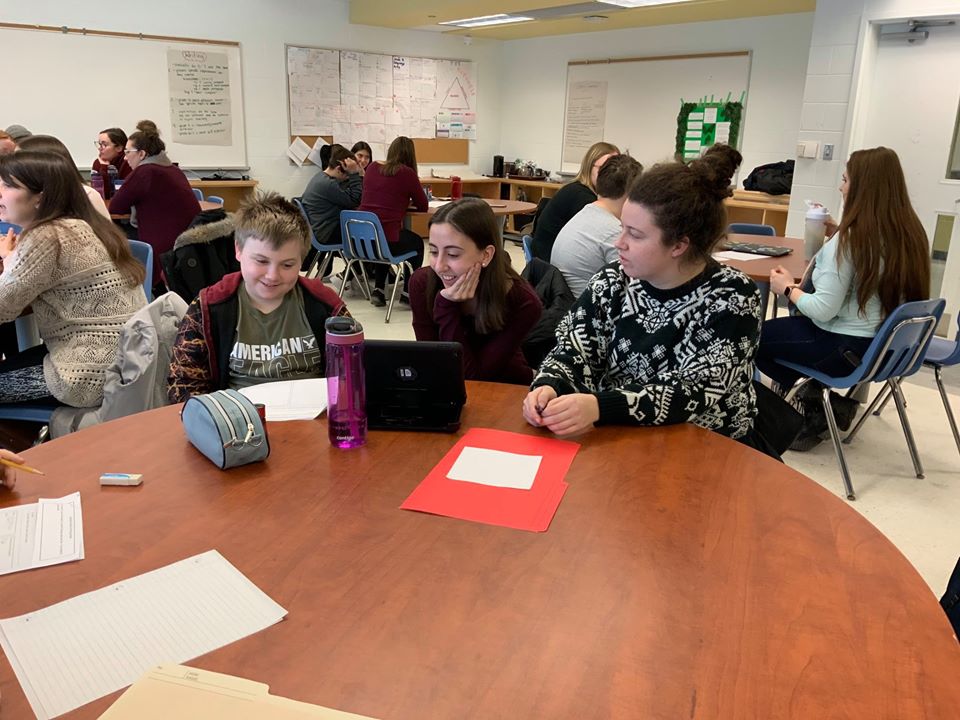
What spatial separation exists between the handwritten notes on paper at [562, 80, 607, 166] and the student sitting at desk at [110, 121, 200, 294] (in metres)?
5.15

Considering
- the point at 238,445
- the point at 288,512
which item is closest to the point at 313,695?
the point at 288,512

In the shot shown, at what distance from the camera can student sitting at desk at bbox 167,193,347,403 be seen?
1879 mm

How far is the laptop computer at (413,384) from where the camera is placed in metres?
1.46

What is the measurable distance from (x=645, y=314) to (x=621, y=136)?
7.05 metres

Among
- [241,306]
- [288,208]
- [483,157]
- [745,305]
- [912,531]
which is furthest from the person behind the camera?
[483,157]

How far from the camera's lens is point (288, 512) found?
1159mm

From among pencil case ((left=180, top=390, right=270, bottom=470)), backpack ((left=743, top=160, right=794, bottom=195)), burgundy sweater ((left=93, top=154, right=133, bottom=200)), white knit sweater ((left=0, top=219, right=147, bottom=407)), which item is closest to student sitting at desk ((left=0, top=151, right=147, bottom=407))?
white knit sweater ((left=0, top=219, right=147, bottom=407))

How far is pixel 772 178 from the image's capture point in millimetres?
6523

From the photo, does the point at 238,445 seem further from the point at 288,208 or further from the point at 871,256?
the point at 871,256

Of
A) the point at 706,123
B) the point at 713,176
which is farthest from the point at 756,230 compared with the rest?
the point at 713,176

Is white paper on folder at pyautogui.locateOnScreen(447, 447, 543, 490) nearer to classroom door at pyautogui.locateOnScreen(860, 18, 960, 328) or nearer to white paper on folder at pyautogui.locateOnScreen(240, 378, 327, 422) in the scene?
white paper on folder at pyautogui.locateOnScreen(240, 378, 327, 422)

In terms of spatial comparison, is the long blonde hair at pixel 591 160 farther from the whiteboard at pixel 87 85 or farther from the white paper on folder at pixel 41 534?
the whiteboard at pixel 87 85

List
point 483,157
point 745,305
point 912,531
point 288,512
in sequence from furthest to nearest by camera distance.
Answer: point 483,157, point 912,531, point 745,305, point 288,512

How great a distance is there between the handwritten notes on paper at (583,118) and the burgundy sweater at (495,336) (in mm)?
6731
